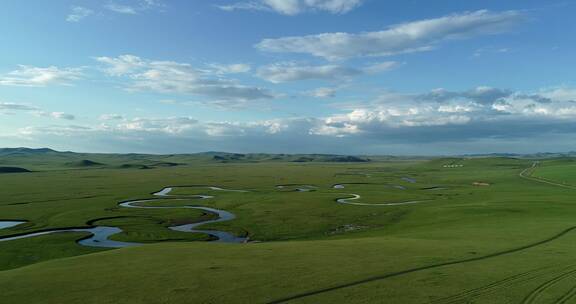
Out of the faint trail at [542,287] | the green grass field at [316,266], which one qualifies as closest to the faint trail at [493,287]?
the green grass field at [316,266]

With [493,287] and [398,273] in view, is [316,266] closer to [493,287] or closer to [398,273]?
[398,273]

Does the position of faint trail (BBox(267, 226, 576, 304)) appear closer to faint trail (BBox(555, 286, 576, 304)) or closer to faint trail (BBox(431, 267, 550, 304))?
faint trail (BBox(431, 267, 550, 304))

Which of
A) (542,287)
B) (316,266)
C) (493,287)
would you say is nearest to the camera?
(542,287)

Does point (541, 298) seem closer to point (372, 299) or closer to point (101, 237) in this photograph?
point (372, 299)

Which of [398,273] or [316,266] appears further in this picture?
[316,266]

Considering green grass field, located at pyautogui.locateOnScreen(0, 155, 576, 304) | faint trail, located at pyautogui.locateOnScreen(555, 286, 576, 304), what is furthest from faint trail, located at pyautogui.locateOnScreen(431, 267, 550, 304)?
faint trail, located at pyautogui.locateOnScreen(555, 286, 576, 304)

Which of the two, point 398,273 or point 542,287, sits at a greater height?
point 542,287

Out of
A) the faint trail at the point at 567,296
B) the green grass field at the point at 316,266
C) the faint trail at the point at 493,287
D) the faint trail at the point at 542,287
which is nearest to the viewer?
the faint trail at the point at 567,296

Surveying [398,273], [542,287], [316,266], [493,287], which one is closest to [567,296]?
[542,287]

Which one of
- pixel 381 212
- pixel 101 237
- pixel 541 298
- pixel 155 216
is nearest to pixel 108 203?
pixel 155 216

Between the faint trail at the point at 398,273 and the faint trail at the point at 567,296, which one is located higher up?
the faint trail at the point at 567,296

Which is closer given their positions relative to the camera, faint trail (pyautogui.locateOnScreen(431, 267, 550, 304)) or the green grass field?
faint trail (pyautogui.locateOnScreen(431, 267, 550, 304))

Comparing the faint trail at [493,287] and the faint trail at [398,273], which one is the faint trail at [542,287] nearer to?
the faint trail at [493,287]
